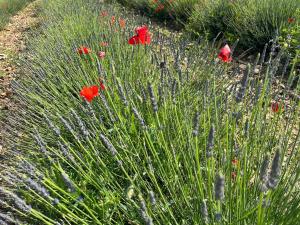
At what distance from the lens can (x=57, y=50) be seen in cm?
281

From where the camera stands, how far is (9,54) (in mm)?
4535

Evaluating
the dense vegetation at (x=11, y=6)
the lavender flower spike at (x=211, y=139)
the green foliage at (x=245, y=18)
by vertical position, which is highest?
the lavender flower spike at (x=211, y=139)

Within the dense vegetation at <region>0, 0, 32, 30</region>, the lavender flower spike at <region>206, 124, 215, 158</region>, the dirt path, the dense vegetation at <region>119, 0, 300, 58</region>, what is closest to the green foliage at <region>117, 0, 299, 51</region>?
the dense vegetation at <region>119, 0, 300, 58</region>

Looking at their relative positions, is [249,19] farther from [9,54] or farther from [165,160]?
[9,54]

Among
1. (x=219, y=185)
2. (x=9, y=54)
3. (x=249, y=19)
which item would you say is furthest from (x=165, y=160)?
(x=9, y=54)

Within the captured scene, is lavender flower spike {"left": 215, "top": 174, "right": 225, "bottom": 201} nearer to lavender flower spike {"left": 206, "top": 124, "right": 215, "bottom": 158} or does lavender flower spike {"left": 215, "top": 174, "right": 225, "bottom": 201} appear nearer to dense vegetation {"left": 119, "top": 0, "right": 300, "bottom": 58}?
lavender flower spike {"left": 206, "top": 124, "right": 215, "bottom": 158}

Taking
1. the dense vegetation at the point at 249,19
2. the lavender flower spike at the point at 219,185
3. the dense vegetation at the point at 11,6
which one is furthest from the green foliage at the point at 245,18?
the dense vegetation at the point at 11,6

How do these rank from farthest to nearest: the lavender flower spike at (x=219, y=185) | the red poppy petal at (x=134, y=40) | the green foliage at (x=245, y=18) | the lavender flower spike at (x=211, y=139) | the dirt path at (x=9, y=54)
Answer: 1. the green foliage at (x=245, y=18)
2. the dirt path at (x=9, y=54)
3. the red poppy petal at (x=134, y=40)
4. the lavender flower spike at (x=211, y=139)
5. the lavender flower spike at (x=219, y=185)

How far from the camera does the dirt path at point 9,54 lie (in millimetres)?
2935

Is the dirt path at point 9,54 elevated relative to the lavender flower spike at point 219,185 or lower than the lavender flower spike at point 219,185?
lower

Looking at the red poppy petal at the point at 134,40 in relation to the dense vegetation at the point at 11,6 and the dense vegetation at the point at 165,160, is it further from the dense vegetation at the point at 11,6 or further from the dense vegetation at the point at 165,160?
the dense vegetation at the point at 11,6

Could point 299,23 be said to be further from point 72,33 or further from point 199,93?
point 72,33

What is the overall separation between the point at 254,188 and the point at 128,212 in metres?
0.48

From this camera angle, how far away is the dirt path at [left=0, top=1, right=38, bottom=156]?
2935mm
